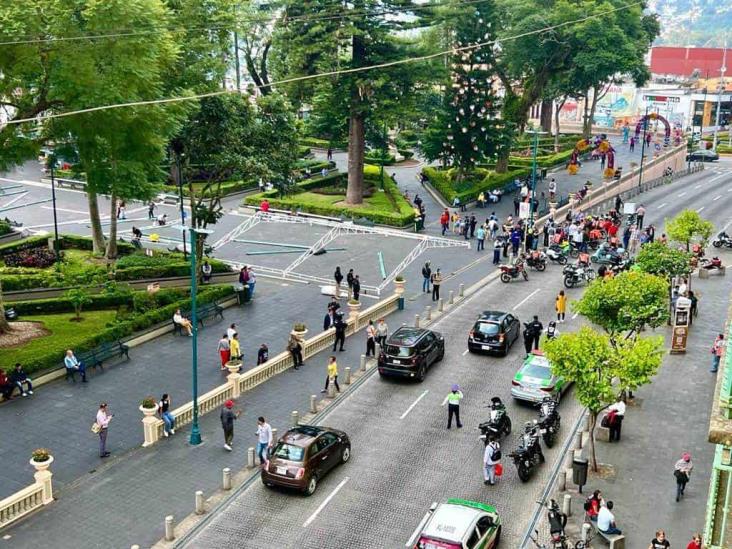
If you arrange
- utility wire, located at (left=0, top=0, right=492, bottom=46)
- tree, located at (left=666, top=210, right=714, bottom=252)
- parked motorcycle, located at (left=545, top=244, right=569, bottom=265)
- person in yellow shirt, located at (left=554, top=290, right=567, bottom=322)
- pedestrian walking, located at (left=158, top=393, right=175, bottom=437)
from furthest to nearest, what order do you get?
parked motorcycle, located at (left=545, top=244, right=569, bottom=265) → tree, located at (left=666, top=210, right=714, bottom=252) → person in yellow shirt, located at (left=554, top=290, right=567, bottom=322) → utility wire, located at (left=0, top=0, right=492, bottom=46) → pedestrian walking, located at (left=158, top=393, right=175, bottom=437)

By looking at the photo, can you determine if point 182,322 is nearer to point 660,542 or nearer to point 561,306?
point 561,306

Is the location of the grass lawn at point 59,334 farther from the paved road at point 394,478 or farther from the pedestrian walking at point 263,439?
the paved road at point 394,478

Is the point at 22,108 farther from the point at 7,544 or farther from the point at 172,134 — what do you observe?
the point at 7,544

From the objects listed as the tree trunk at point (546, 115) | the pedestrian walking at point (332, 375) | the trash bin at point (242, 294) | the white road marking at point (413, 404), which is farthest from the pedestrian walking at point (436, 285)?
the tree trunk at point (546, 115)

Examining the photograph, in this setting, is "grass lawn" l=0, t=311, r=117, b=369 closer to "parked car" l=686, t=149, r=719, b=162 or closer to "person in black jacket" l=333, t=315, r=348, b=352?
"person in black jacket" l=333, t=315, r=348, b=352

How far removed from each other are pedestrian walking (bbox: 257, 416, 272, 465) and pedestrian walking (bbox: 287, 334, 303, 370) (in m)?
7.32

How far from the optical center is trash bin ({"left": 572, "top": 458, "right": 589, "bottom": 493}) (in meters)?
21.7

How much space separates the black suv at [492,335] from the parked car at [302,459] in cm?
1013

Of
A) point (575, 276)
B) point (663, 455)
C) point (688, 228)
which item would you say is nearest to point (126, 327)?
point (663, 455)

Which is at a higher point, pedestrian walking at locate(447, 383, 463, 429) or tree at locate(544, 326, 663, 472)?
tree at locate(544, 326, 663, 472)

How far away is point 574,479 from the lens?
2198 centimetres

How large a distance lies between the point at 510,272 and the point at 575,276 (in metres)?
3.24

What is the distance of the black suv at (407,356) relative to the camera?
1126 inches

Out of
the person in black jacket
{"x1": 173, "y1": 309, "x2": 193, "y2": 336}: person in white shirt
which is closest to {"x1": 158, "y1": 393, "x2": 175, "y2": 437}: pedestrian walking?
{"x1": 173, "y1": 309, "x2": 193, "y2": 336}: person in white shirt
